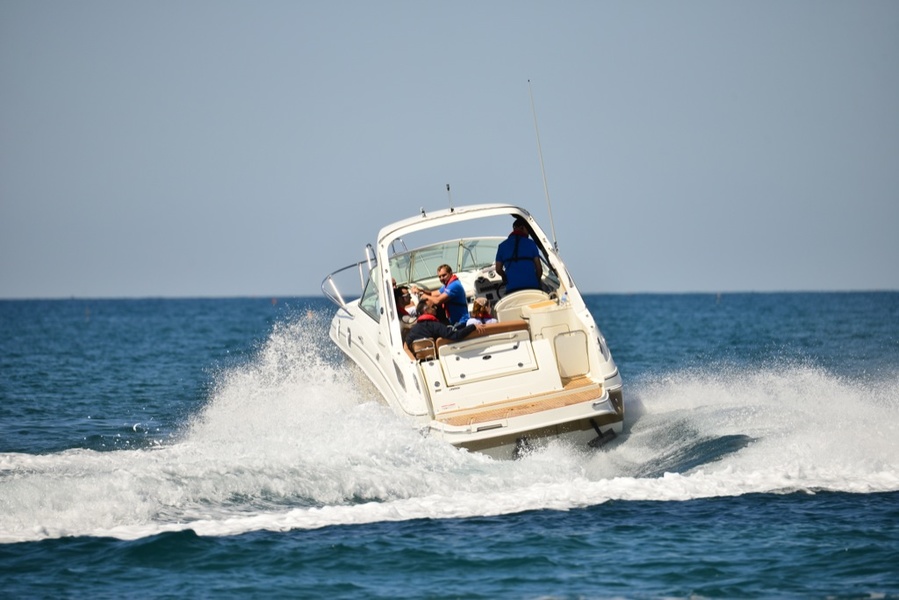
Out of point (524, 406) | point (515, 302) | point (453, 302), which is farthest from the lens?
point (515, 302)

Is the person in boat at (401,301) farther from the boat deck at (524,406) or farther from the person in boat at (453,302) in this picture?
the boat deck at (524,406)

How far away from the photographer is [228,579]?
280 inches

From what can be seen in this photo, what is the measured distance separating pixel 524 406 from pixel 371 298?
3164 mm

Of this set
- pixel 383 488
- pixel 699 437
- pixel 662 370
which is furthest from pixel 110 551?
pixel 662 370

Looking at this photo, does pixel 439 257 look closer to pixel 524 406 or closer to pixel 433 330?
pixel 433 330

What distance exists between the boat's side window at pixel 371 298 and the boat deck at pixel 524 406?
216cm

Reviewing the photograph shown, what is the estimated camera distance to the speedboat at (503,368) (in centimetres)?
973

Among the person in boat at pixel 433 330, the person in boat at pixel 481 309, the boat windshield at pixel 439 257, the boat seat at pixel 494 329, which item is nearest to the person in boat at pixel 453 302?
the person in boat at pixel 433 330

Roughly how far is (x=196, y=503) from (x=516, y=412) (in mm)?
2873

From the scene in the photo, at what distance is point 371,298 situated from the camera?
12547mm

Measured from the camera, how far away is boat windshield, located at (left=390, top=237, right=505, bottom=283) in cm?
1426

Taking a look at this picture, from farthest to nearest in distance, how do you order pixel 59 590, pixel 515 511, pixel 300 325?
pixel 300 325, pixel 515 511, pixel 59 590

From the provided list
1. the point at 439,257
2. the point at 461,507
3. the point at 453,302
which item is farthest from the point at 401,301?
the point at 461,507

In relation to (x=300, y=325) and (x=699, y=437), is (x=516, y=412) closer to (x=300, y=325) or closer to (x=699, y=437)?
(x=699, y=437)
